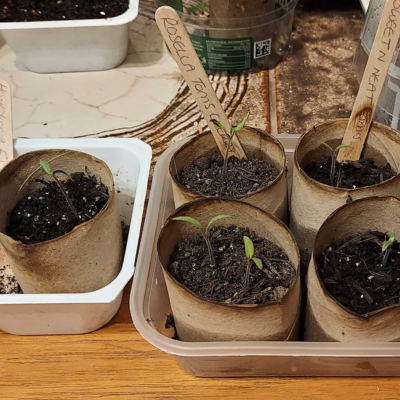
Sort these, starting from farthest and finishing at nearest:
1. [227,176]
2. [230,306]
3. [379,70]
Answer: [227,176] → [379,70] → [230,306]

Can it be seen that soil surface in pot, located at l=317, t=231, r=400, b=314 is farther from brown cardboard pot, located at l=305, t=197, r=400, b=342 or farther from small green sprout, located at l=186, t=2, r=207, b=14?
small green sprout, located at l=186, t=2, r=207, b=14

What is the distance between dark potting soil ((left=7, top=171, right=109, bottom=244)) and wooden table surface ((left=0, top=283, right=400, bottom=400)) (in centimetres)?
16

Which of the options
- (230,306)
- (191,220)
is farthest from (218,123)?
(230,306)

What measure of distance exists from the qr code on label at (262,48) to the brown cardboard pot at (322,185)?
394 millimetres

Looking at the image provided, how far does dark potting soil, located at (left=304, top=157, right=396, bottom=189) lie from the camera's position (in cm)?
65

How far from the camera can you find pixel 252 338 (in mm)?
516

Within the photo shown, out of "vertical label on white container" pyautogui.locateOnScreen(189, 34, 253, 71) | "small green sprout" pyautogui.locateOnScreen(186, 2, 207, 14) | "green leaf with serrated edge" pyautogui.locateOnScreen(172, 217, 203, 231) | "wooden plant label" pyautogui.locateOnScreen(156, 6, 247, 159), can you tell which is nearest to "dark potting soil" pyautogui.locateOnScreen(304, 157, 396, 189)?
"wooden plant label" pyautogui.locateOnScreen(156, 6, 247, 159)

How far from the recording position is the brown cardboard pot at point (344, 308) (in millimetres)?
479

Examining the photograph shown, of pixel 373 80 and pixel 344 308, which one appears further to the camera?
pixel 373 80

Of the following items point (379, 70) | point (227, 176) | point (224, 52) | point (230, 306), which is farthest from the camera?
point (224, 52)

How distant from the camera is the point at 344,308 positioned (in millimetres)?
471

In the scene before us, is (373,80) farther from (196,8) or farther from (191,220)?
(196,8)

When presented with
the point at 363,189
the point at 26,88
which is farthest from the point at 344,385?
the point at 26,88

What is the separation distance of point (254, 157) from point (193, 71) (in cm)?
18
